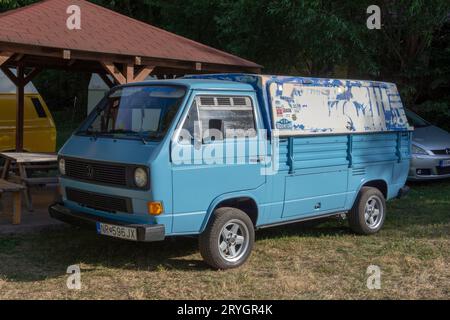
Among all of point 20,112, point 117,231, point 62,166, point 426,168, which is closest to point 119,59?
point 62,166

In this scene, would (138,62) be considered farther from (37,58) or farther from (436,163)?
(436,163)

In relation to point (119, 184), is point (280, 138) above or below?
above

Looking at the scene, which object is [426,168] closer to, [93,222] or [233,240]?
[233,240]

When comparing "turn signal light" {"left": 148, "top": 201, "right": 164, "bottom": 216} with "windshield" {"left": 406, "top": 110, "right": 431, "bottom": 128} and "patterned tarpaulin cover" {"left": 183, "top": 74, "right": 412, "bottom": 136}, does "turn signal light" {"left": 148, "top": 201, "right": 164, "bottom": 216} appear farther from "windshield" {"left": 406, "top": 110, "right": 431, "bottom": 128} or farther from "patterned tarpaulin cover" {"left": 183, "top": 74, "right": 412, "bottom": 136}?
"windshield" {"left": 406, "top": 110, "right": 431, "bottom": 128}

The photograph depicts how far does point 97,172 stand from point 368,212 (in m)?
3.91

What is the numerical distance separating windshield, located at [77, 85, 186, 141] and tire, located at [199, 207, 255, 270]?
1.10 meters

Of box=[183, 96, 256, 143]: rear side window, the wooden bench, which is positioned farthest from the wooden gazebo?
box=[183, 96, 256, 143]: rear side window

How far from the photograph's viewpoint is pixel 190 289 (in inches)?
223

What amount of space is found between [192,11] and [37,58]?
297 inches

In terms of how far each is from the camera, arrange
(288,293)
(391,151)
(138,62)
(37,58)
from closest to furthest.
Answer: (288,293) < (391,151) < (138,62) < (37,58)

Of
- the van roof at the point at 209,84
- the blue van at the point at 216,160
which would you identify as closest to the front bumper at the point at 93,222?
the blue van at the point at 216,160

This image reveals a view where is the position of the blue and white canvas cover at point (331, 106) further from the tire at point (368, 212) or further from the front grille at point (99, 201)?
the front grille at point (99, 201)

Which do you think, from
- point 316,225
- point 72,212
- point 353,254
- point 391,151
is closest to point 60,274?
point 72,212

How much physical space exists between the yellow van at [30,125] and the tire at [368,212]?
24.3 feet
